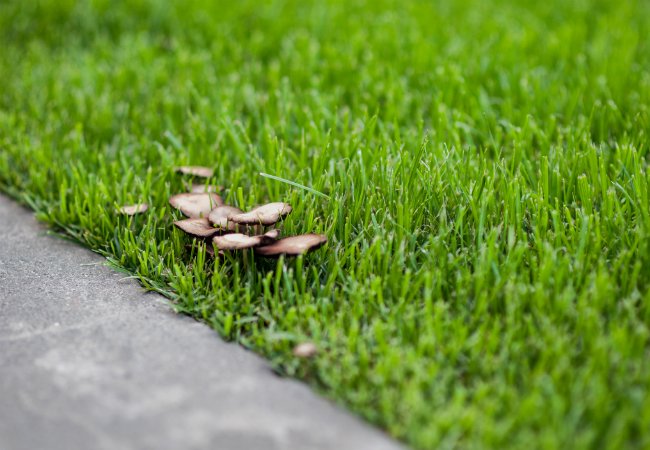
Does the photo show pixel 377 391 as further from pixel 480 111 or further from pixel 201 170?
pixel 480 111

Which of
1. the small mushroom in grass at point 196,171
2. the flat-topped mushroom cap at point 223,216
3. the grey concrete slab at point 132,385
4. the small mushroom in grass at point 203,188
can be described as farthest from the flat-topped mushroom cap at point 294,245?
the small mushroom in grass at point 196,171

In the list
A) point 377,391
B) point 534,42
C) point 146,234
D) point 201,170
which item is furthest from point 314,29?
point 377,391

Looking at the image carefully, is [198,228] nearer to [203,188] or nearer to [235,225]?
[235,225]

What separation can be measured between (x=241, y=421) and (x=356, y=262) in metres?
0.83

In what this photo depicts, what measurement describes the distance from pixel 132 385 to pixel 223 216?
771 millimetres

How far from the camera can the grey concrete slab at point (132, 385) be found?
1.84 metres

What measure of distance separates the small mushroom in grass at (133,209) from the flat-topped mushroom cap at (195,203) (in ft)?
0.47

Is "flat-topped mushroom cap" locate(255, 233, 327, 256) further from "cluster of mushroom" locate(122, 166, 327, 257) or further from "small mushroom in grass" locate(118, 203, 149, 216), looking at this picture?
"small mushroom in grass" locate(118, 203, 149, 216)

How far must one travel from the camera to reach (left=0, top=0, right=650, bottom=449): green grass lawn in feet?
6.59

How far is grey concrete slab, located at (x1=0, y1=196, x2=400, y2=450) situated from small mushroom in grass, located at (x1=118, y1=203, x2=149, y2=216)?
36 cm

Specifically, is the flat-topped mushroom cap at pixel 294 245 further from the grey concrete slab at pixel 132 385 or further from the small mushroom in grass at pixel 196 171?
the small mushroom in grass at pixel 196 171

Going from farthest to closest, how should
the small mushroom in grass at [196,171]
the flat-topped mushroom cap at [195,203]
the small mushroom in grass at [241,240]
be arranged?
the small mushroom in grass at [196,171] → the flat-topped mushroom cap at [195,203] → the small mushroom in grass at [241,240]

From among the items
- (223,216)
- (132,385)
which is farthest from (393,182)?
(132,385)

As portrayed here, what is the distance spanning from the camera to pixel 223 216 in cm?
260
